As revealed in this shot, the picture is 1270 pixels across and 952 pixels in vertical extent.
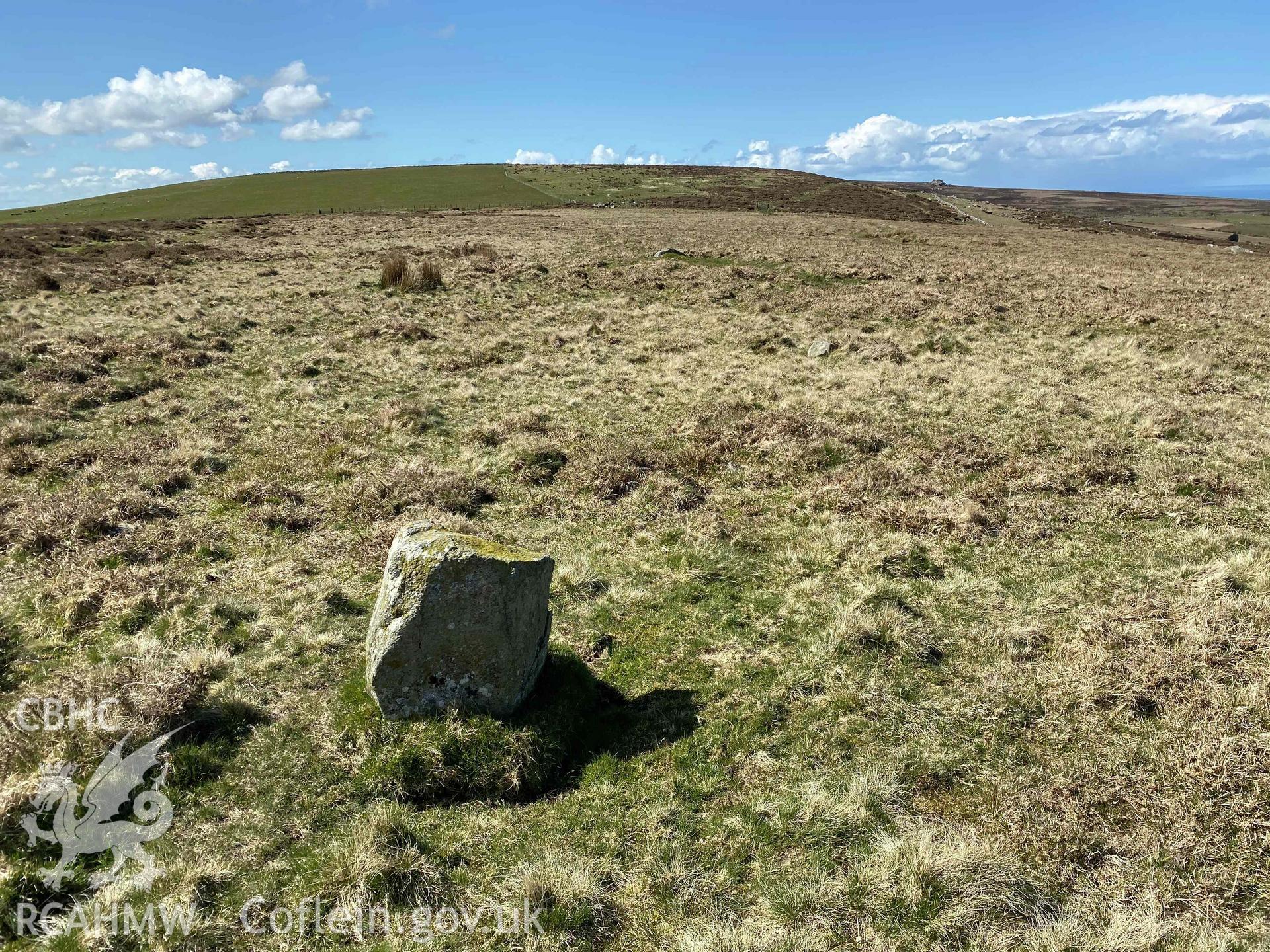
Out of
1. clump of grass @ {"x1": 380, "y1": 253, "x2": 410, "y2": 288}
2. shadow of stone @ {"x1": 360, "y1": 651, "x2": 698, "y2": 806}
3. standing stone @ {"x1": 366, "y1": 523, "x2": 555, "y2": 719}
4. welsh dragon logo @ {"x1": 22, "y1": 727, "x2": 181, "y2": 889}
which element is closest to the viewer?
welsh dragon logo @ {"x1": 22, "y1": 727, "x2": 181, "y2": 889}

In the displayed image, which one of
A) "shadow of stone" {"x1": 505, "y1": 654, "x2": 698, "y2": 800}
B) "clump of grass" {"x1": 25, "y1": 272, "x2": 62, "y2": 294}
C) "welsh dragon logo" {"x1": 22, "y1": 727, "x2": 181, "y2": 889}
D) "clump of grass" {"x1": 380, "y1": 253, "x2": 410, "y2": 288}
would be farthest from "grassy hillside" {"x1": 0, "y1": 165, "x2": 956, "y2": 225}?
"shadow of stone" {"x1": 505, "y1": 654, "x2": 698, "y2": 800}

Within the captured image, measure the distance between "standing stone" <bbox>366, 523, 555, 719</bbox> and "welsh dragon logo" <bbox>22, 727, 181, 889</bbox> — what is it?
76.5 inches

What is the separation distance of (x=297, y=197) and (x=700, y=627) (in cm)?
10412

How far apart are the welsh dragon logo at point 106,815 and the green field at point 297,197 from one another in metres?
80.7

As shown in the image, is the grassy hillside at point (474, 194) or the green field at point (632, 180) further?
the green field at point (632, 180)

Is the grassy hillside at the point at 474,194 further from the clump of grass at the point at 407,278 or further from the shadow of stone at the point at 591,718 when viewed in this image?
the shadow of stone at the point at 591,718

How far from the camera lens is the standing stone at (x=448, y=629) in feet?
20.4

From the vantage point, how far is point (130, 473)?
38.9ft

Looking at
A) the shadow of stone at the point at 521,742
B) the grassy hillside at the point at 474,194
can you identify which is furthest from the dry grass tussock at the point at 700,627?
the grassy hillside at the point at 474,194

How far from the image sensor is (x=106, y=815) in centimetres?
521

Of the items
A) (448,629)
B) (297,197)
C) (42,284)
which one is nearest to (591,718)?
(448,629)

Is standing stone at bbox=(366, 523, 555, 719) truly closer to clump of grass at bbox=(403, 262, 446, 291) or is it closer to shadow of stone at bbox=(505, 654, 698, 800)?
shadow of stone at bbox=(505, 654, 698, 800)

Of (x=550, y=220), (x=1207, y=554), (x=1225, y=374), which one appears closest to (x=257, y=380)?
(x=1207, y=554)

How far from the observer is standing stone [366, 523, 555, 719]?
244 inches
